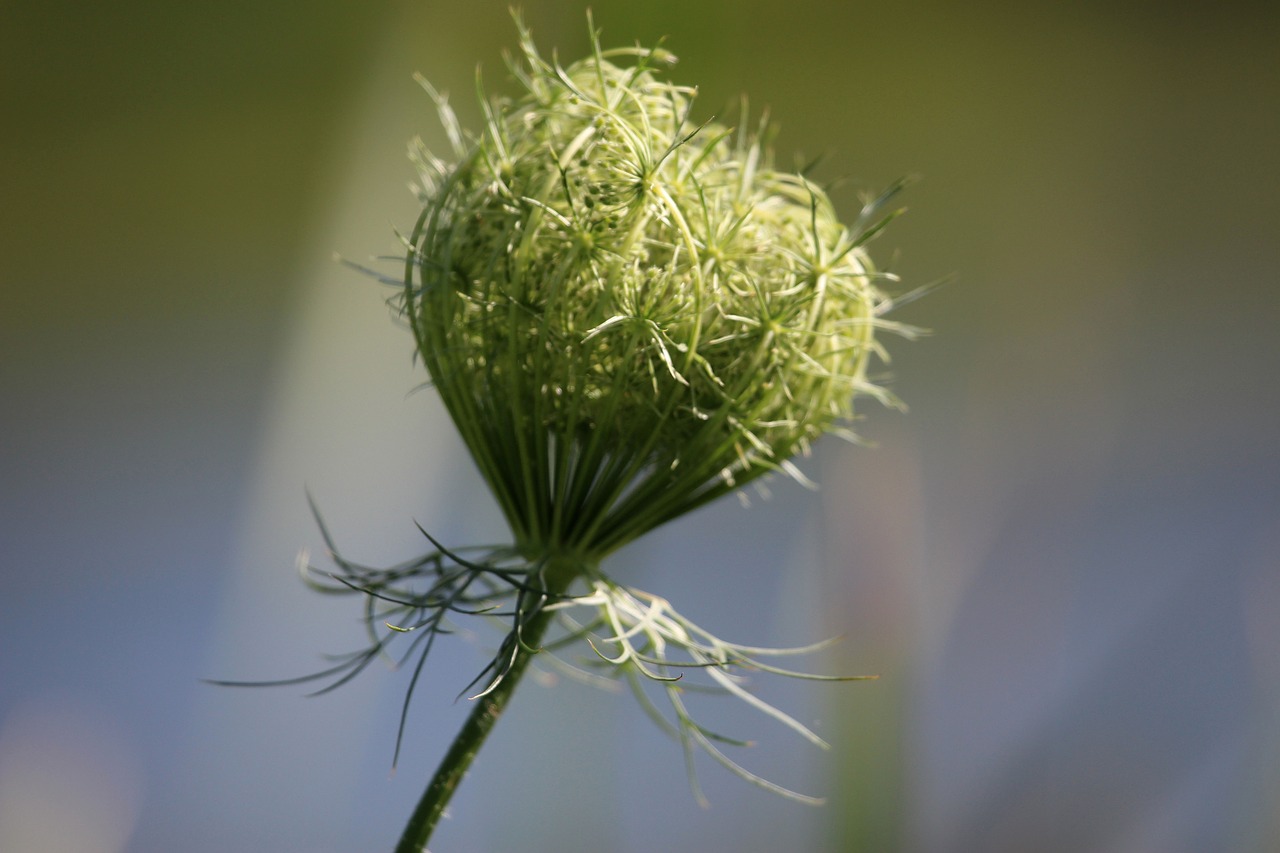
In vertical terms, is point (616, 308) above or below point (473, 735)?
above

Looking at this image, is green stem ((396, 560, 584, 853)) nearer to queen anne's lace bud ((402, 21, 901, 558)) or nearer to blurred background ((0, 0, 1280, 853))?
queen anne's lace bud ((402, 21, 901, 558))

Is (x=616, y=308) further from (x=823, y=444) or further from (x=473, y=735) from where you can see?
(x=823, y=444)

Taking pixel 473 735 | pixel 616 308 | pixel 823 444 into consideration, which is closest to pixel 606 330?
pixel 616 308

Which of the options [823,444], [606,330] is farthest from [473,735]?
[823,444]

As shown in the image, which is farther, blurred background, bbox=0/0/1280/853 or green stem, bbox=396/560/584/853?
blurred background, bbox=0/0/1280/853

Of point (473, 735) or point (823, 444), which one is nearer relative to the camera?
point (473, 735)

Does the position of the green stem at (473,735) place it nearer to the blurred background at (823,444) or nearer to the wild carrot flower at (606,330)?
the wild carrot flower at (606,330)

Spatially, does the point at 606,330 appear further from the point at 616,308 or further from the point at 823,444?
the point at 823,444

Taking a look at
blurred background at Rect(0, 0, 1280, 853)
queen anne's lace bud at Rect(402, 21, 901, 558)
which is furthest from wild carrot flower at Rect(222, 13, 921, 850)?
blurred background at Rect(0, 0, 1280, 853)

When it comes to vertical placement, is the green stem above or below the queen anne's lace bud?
below

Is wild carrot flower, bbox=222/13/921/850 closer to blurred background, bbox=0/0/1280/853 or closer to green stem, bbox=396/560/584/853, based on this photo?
green stem, bbox=396/560/584/853
